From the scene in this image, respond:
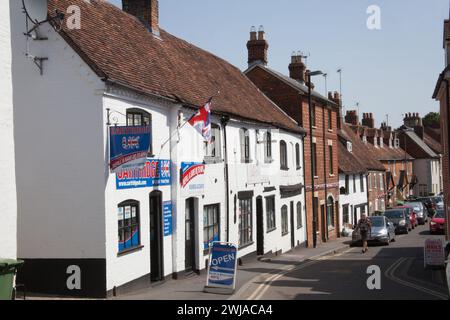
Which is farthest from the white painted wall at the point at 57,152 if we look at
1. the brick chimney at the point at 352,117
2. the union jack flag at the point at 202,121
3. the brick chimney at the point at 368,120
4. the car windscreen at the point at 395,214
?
the brick chimney at the point at 368,120

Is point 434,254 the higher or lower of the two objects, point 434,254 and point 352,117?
the lower

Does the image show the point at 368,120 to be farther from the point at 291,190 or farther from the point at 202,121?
the point at 202,121

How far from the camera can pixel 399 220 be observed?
40625mm

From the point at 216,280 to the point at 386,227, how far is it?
20181 mm

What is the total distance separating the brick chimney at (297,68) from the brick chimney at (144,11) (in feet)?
59.3

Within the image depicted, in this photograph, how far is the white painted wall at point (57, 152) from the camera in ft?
44.9

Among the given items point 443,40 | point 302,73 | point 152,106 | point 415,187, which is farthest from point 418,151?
point 152,106

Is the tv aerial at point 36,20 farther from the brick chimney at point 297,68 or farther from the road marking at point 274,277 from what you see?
the brick chimney at point 297,68

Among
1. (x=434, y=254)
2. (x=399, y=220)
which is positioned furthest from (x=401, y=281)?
(x=399, y=220)

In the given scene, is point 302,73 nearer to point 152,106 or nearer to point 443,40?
point 443,40

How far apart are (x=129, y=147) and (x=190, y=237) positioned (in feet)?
18.8

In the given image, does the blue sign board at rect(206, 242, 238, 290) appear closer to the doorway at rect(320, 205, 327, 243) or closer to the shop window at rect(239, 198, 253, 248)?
the shop window at rect(239, 198, 253, 248)

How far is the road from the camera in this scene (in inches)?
573

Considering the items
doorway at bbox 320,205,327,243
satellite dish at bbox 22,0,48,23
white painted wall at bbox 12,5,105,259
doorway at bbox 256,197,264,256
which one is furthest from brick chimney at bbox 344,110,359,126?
satellite dish at bbox 22,0,48,23
